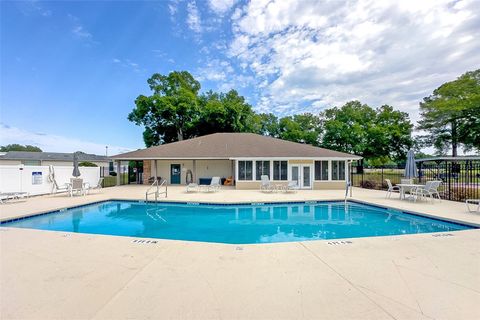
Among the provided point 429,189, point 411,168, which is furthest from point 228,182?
point 429,189

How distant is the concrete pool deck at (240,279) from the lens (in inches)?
105

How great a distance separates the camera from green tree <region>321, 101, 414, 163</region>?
107ft

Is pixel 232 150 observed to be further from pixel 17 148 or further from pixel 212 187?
pixel 17 148

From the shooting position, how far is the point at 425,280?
339 cm

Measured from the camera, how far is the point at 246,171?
16.9 metres

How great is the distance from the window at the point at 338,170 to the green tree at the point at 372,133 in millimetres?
17923

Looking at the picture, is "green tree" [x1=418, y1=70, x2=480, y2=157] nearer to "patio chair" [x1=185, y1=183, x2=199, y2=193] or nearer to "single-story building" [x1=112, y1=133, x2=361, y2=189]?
"single-story building" [x1=112, y1=133, x2=361, y2=189]

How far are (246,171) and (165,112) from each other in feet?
53.2

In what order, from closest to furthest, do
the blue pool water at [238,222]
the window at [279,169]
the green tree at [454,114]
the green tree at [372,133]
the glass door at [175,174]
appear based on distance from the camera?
the blue pool water at [238,222] < the window at [279,169] < the glass door at [175,174] < the green tree at [454,114] < the green tree at [372,133]

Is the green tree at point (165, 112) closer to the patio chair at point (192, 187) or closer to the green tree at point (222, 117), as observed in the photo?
the green tree at point (222, 117)

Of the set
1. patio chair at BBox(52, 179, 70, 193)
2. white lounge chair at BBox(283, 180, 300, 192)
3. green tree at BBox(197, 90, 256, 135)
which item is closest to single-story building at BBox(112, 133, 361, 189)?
white lounge chair at BBox(283, 180, 300, 192)

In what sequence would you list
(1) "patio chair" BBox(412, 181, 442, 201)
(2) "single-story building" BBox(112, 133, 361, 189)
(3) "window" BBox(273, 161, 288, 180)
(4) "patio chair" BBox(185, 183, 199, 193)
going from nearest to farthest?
1. (1) "patio chair" BBox(412, 181, 442, 201)
2. (4) "patio chair" BBox(185, 183, 199, 193)
3. (2) "single-story building" BBox(112, 133, 361, 189)
4. (3) "window" BBox(273, 161, 288, 180)

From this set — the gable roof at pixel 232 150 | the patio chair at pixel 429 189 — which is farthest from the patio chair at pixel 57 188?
the patio chair at pixel 429 189

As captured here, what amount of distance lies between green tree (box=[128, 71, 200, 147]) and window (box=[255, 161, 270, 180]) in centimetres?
1497
